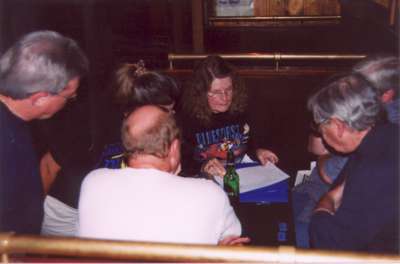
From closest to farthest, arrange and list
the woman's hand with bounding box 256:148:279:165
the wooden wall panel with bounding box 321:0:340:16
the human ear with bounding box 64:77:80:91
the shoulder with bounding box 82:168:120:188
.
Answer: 1. the shoulder with bounding box 82:168:120:188
2. the human ear with bounding box 64:77:80:91
3. the woman's hand with bounding box 256:148:279:165
4. the wooden wall panel with bounding box 321:0:340:16

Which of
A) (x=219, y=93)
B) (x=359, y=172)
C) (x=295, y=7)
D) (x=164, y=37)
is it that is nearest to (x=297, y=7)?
(x=295, y=7)

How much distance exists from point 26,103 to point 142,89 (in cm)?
69

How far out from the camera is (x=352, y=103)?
1.92 metres

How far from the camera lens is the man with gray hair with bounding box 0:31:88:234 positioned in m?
1.94

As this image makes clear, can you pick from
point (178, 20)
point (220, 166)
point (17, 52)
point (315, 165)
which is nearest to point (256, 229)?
point (220, 166)

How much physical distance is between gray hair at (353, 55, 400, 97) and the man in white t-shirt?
999mm

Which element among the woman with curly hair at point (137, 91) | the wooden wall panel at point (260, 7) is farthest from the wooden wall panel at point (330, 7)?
the woman with curly hair at point (137, 91)

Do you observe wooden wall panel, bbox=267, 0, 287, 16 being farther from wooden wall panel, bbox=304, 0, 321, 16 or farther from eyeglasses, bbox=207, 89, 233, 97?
eyeglasses, bbox=207, 89, 233, 97

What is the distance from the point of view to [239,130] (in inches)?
118

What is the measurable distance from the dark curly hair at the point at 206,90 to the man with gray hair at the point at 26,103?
3.28 feet

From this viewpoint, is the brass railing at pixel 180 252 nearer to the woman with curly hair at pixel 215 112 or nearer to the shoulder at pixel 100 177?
the shoulder at pixel 100 177

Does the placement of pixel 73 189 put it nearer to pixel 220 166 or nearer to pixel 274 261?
pixel 220 166

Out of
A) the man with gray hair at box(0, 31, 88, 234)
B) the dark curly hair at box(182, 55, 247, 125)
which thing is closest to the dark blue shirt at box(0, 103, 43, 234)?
the man with gray hair at box(0, 31, 88, 234)

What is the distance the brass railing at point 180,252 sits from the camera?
1.22 m
